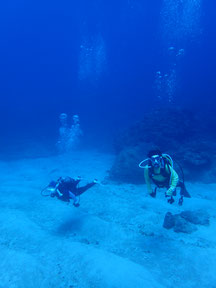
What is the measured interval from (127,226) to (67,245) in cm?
214

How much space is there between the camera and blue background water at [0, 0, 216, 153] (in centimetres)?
6116

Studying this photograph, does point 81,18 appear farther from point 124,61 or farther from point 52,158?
point 52,158

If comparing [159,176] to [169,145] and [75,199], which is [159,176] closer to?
[75,199]

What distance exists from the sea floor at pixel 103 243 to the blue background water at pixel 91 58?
140 feet

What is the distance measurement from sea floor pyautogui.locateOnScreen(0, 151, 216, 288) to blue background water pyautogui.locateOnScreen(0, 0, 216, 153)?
42783mm

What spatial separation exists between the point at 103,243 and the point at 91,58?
71.4 m

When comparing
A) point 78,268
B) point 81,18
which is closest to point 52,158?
point 78,268

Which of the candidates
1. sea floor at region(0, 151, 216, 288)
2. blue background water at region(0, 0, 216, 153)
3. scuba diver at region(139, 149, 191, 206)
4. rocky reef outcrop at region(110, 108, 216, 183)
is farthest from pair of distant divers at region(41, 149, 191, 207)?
blue background water at region(0, 0, 216, 153)

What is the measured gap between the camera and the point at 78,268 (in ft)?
15.9

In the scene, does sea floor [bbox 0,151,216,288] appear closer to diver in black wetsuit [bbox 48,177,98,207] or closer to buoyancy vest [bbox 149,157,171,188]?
A: diver in black wetsuit [bbox 48,177,98,207]

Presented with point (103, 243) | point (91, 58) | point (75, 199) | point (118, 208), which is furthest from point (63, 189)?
point (91, 58)

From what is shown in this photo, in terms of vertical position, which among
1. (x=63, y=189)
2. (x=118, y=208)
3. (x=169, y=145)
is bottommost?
(x=118, y=208)

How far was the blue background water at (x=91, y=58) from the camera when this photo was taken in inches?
2408

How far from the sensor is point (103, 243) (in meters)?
6.15
